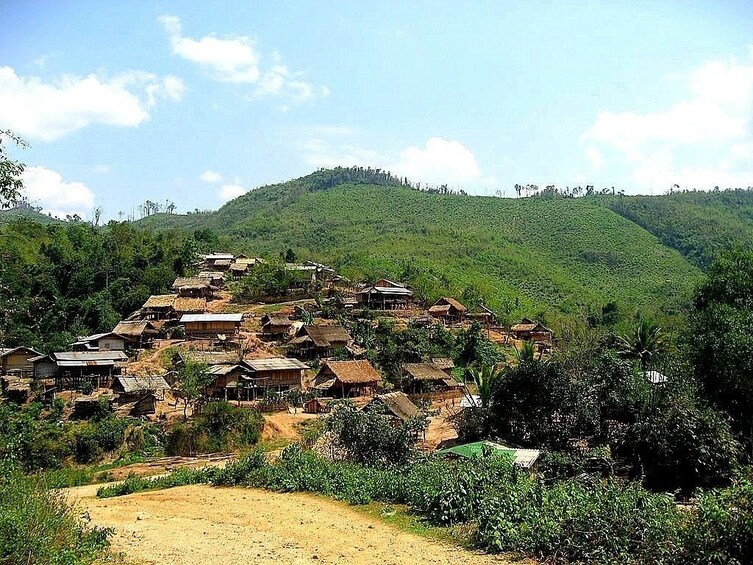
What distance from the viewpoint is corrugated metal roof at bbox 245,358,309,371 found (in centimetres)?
3488

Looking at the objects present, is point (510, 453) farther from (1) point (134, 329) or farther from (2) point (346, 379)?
(1) point (134, 329)

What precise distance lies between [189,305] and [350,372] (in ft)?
64.0

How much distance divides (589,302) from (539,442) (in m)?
54.7

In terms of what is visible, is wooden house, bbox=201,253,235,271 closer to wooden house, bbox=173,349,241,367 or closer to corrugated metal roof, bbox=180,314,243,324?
corrugated metal roof, bbox=180,314,243,324

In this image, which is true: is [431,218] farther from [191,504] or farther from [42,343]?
[191,504]

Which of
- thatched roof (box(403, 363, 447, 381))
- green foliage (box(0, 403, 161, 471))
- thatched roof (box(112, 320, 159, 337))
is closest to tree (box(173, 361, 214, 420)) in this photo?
green foliage (box(0, 403, 161, 471))

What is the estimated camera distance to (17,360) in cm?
3759

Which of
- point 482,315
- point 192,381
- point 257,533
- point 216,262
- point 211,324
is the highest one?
point 216,262

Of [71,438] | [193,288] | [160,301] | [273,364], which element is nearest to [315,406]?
[273,364]

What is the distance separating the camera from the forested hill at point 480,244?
244 ft

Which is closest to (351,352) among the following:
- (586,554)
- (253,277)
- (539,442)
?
(253,277)

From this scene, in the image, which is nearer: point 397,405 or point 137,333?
point 397,405

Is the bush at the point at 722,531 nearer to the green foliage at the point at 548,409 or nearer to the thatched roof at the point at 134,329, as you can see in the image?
the green foliage at the point at 548,409

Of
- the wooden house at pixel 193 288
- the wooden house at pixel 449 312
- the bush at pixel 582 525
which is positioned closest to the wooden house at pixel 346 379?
the wooden house at pixel 449 312
